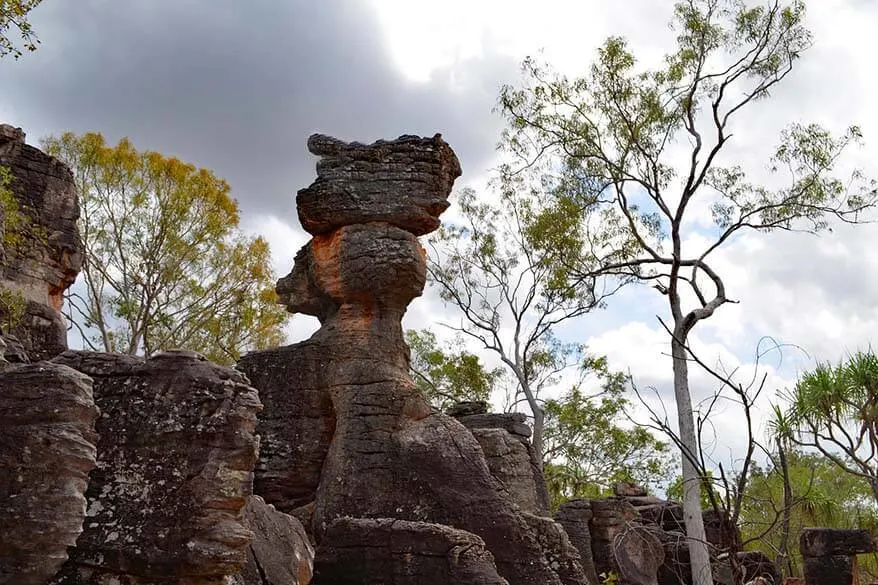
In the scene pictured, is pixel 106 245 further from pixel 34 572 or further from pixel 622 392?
pixel 34 572

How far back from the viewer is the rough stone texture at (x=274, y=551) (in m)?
7.20

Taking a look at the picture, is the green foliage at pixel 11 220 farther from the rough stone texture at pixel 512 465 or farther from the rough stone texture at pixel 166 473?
the rough stone texture at pixel 512 465

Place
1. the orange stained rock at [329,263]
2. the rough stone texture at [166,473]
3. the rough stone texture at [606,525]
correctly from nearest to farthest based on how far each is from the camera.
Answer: the rough stone texture at [166,473] < the orange stained rock at [329,263] < the rough stone texture at [606,525]

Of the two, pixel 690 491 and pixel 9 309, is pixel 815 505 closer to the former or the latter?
pixel 690 491

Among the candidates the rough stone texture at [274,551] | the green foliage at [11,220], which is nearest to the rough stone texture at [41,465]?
the rough stone texture at [274,551]

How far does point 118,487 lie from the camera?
233 inches

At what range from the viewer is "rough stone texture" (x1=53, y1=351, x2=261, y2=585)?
573cm

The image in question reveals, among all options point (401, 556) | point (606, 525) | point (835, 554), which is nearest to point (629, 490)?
point (606, 525)

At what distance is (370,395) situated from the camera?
12.9 m

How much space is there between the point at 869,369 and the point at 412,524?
31.8 feet

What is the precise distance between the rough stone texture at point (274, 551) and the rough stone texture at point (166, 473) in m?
1.12

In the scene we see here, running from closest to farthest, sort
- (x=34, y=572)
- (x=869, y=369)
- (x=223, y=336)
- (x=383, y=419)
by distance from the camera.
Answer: (x=34, y=572) → (x=383, y=419) → (x=869, y=369) → (x=223, y=336)

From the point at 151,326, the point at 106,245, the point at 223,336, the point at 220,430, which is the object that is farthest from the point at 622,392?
the point at 220,430

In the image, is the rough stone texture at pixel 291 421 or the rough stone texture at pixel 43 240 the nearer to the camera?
the rough stone texture at pixel 291 421
